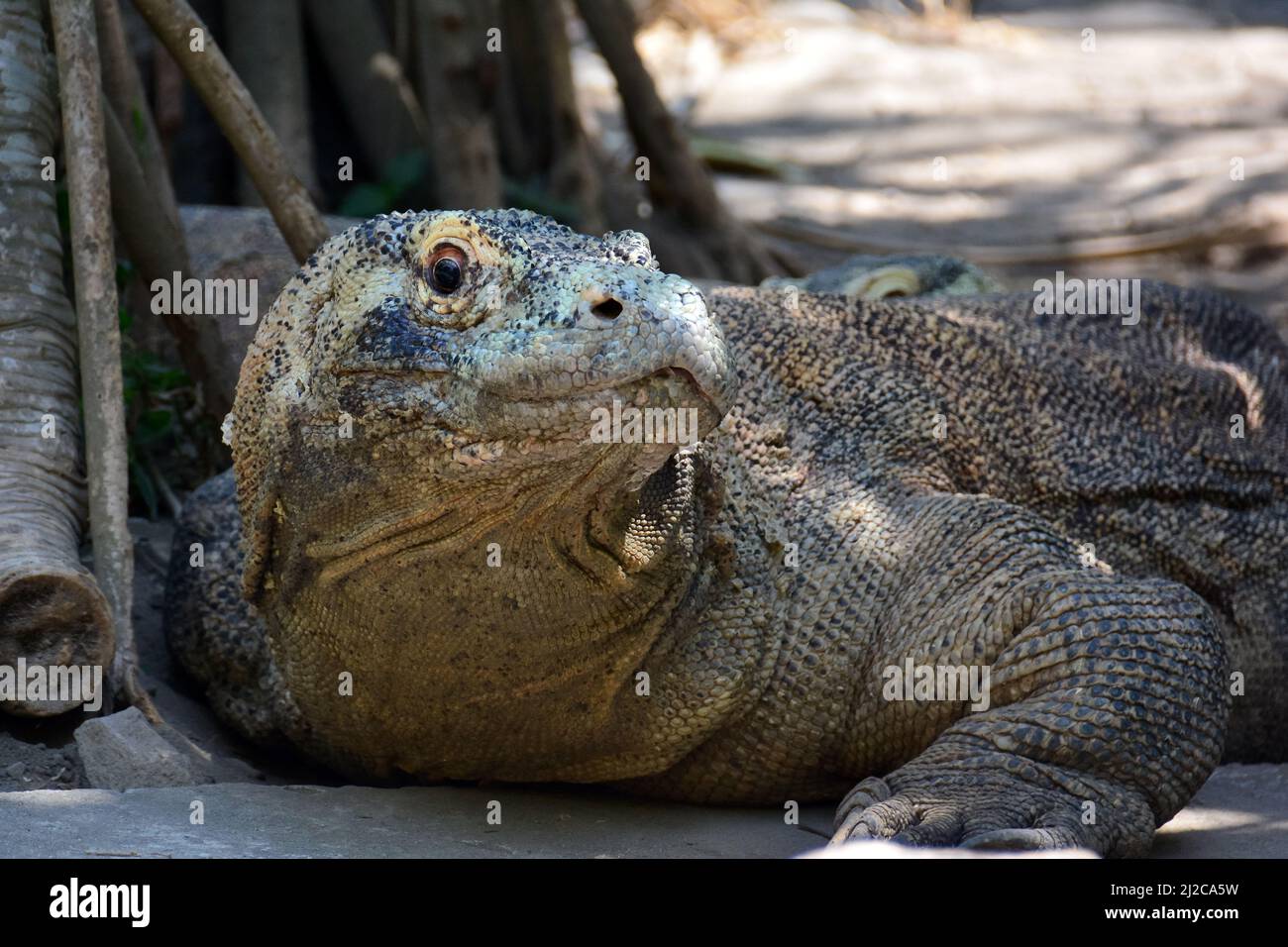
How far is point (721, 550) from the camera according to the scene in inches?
179

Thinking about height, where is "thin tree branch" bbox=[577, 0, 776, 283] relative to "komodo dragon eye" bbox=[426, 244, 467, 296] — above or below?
above

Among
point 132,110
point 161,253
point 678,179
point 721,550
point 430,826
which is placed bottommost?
point 430,826

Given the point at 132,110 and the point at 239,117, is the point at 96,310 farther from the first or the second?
the point at 132,110

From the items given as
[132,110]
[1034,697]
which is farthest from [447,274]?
[132,110]

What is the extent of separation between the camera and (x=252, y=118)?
20.1 feet

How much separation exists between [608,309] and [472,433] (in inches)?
15.8

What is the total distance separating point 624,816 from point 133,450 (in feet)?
9.12

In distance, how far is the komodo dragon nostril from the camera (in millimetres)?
3420

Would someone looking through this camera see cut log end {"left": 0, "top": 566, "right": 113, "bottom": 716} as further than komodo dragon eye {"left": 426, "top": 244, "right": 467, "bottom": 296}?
Yes

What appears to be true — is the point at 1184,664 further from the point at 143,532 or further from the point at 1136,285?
the point at 143,532

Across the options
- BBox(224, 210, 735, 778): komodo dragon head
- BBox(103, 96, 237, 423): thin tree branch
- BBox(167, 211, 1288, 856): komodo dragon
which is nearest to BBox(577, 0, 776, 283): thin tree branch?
BBox(103, 96, 237, 423): thin tree branch

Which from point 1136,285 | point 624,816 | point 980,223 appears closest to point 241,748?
point 624,816

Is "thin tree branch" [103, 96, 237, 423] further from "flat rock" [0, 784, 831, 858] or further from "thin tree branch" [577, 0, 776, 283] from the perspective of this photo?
"thin tree branch" [577, 0, 776, 283]

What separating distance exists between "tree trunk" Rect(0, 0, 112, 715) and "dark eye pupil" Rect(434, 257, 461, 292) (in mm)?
1722
